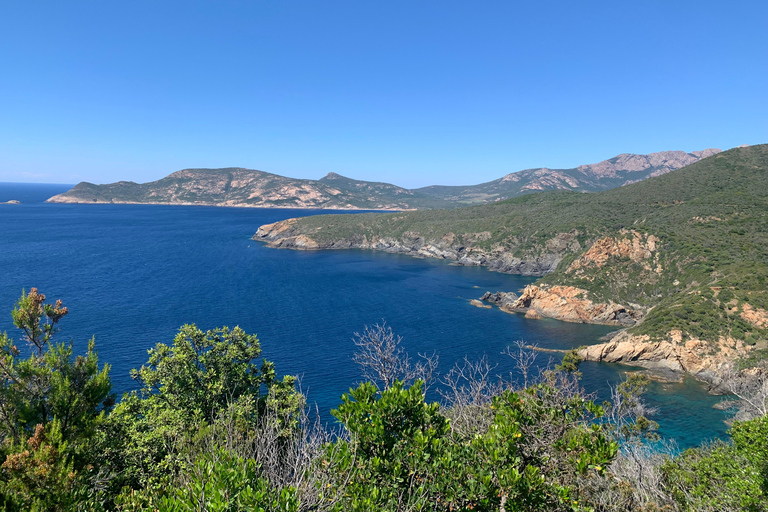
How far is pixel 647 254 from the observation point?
74562mm

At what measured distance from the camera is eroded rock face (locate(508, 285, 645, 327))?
67.8m

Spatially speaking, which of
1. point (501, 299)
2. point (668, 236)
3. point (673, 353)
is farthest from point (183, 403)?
point (668, 236)

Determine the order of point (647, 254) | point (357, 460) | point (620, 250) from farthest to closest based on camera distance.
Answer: point (620, 250), point (647, 254), point (357, 460)

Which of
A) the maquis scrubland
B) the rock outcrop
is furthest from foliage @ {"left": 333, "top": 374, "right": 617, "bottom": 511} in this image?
the rock outcrop

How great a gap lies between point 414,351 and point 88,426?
42.8 metres

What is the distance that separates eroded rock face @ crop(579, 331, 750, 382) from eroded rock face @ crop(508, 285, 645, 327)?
12.0m

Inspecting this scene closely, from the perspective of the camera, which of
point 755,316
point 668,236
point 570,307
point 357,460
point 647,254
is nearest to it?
point 357,460

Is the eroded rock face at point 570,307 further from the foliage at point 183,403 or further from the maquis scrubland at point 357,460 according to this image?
the foliage at point 183,403

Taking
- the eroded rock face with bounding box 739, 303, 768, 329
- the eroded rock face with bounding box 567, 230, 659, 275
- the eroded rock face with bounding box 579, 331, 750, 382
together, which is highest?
the eroded rock face with bounding box 567, 230, 659, 275

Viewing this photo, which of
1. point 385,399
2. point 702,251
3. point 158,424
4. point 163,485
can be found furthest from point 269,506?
point 702,251

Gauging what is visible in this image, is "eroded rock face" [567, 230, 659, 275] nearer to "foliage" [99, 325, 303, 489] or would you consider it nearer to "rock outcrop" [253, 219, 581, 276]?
"rock outcrop" [253, 219, 581, 276]

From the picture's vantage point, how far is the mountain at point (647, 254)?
50.1m

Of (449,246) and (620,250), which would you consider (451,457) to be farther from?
(449,246)

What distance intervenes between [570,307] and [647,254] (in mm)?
18737
